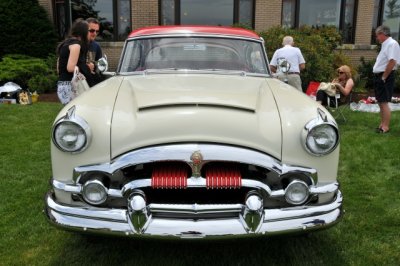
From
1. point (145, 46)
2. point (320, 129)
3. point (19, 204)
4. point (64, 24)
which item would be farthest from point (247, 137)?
point (64, 24)

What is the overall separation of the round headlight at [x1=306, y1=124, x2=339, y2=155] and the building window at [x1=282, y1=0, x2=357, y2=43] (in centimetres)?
1275

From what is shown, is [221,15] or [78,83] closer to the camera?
[78,83]

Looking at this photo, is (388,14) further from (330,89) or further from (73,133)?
(73,133)

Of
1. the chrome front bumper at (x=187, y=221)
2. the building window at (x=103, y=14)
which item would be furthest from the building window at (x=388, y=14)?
the chrome front bumper at (x=187, y=221)

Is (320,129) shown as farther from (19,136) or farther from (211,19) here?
(211,19)

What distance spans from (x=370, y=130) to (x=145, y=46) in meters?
4.67

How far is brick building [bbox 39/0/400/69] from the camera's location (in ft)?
46.1

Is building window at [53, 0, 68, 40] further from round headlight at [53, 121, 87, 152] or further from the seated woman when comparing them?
round headlight at [53, 121, 87, 152]

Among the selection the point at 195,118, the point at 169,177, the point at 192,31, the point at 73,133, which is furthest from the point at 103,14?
the point at 169,177

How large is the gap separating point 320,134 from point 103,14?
13.0 metres

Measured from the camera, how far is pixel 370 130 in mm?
7164

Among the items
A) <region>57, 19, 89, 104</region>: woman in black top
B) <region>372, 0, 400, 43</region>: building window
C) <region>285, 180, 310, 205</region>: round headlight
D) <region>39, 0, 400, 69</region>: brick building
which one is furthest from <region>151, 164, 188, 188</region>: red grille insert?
<region>372, 0, 400, 43</region>: building window

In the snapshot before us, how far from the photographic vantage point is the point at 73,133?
254 cm

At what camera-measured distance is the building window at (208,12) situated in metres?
14.2
